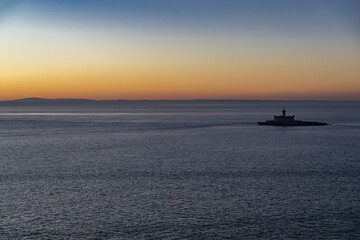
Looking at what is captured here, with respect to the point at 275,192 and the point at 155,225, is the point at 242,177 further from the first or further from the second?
the point at 155,225

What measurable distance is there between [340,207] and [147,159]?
65.1ft

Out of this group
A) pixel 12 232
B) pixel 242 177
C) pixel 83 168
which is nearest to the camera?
pixel 12 232

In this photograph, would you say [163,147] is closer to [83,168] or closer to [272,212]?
[83,168]

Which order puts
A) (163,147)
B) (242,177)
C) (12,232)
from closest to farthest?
(12,232), (242,177), (163,147)

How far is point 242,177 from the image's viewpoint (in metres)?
28.1

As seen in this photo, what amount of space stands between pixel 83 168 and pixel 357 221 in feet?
67.5

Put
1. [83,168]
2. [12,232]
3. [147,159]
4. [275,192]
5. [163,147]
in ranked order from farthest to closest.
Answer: [163,147] < [147,159] < [83,168] < [275,192] < [12,232]

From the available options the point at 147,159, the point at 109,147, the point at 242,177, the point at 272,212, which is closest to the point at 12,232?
the point at 272,212

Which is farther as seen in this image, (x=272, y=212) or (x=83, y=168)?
(x=83, y=168)

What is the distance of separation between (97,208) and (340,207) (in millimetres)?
11335

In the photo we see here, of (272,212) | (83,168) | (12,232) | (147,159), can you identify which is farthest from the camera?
(147,159)

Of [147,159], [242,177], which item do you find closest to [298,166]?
[242,177]

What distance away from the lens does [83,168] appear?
32406mm

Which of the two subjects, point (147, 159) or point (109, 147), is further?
point (109, 147)
